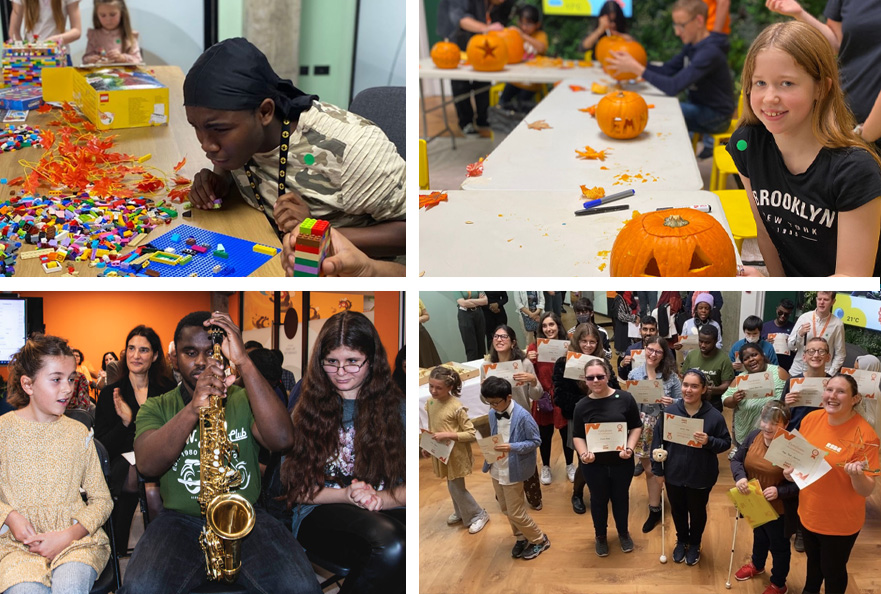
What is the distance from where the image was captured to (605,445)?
1783mm

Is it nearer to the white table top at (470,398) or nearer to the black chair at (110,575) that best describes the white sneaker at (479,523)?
the white table top at (470,398)

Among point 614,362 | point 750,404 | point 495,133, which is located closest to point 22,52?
point 614,362

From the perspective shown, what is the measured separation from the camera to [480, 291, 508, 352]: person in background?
1730 millimetres

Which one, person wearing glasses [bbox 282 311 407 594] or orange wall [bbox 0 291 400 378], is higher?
orange wall [bbox 0 291 400 378]

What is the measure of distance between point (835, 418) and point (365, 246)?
1.07 metres

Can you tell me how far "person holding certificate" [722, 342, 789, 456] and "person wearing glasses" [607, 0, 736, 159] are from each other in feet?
8.53

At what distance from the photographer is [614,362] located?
5.76 feet


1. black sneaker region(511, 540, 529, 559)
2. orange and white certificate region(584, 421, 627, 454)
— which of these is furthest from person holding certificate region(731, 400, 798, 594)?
black sneaker region(511, 540, 529, 559)

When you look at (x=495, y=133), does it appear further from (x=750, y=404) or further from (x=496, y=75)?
(x=750, y=404)

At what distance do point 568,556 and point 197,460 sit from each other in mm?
813

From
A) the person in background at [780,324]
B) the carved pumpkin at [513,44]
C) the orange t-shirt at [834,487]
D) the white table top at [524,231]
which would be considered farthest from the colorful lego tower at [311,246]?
the carved pumpkin at [513,44]

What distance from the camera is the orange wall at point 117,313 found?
1.71 m

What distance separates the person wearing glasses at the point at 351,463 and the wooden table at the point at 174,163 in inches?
9.6

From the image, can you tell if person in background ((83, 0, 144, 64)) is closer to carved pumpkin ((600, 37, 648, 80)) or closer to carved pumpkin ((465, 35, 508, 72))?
carved pumpkin ((465, 35, 508, 72))
